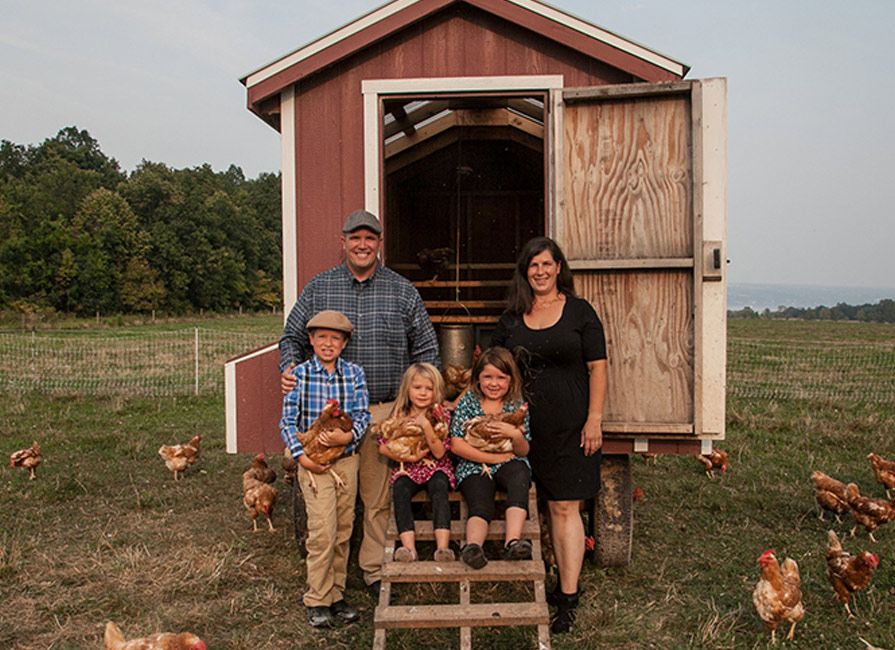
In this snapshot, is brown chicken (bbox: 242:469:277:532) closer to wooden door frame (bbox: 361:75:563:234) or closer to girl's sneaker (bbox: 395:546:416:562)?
girl's sneaker (bbox: 395:546:416:562)

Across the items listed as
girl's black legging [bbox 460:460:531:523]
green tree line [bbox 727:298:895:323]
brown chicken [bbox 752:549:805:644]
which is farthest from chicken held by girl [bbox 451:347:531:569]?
green tree line [bbox 727:298:895:323]

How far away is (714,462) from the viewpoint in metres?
6.55

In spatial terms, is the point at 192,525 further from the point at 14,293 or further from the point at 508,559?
the point at 14,293

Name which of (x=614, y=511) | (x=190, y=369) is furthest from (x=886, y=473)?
(x=190, y=369)

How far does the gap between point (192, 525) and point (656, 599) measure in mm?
3537

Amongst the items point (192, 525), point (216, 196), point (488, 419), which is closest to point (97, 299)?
point (216, 196)

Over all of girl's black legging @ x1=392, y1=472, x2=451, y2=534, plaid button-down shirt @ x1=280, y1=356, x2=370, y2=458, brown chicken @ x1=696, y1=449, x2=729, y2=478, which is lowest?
brown chicken @ x1=696, y1=449, x2=729, y2=478

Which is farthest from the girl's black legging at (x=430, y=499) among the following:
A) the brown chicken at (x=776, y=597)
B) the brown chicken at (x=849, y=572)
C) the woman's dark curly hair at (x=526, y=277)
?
the brown chicken at (x=849, y=572)

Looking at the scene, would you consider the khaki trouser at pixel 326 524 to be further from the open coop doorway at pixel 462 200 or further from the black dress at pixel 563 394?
the open coop doorway at pixel 462 200

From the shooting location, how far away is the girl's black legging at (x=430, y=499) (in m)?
3.54

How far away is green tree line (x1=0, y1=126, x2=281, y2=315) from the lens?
128 ft

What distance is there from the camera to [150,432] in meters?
8.66

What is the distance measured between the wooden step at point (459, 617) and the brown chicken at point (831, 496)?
3.24 meters

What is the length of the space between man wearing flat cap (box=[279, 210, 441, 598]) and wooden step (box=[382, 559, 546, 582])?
0.73 m
